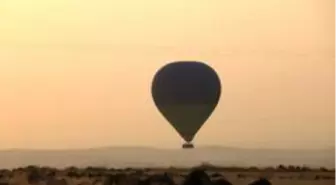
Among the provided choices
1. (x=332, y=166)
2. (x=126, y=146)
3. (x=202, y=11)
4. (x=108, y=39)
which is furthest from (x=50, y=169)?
(x=332, y=166)

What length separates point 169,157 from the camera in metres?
0.95

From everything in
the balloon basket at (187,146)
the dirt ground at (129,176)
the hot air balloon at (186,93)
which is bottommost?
the dirt ground at (129,176)

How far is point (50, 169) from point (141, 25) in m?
0.28

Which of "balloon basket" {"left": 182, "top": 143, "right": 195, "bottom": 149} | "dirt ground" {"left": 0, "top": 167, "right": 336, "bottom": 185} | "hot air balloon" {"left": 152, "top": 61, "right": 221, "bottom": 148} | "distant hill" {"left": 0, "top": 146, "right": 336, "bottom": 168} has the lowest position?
"dirt ground" {"left": 0, "top": 167, "right": 336, "bottom": 185}

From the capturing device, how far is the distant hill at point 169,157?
3.11 ft

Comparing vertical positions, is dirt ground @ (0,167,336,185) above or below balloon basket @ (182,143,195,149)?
below

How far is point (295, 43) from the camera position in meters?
0.94

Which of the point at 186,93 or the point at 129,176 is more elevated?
the point at 186,93

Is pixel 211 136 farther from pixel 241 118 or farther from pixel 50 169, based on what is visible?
pixel 50 169

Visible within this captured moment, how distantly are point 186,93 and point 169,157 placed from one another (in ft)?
0.36

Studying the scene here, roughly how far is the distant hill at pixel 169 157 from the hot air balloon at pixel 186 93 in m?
0.04

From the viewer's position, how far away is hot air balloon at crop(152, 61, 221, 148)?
0.94 metres

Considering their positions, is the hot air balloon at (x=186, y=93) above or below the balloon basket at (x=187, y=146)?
above

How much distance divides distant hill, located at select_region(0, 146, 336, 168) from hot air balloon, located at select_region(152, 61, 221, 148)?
38 mm
